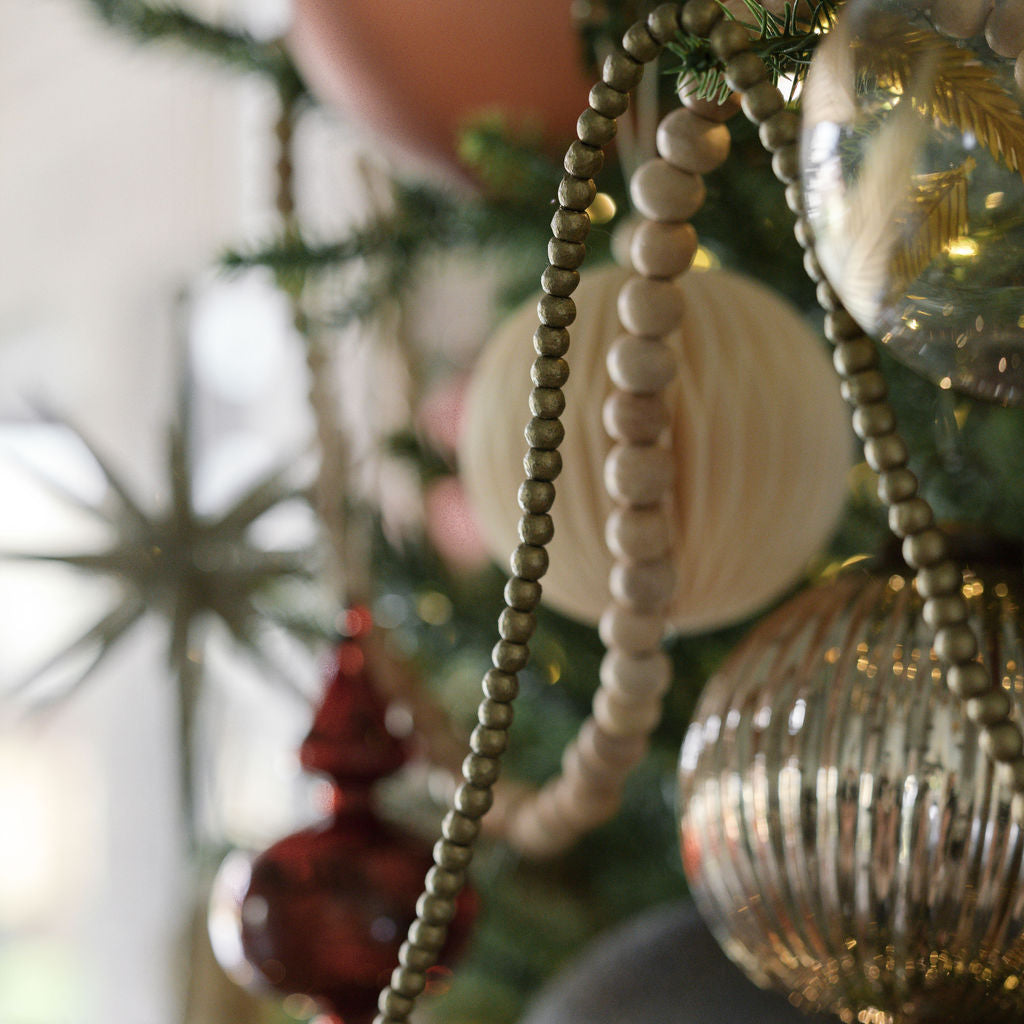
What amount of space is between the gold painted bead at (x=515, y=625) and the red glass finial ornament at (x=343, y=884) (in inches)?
7.0

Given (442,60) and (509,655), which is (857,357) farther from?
(442,60)

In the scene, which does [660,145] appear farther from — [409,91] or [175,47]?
[175,47]

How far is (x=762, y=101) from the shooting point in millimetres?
181

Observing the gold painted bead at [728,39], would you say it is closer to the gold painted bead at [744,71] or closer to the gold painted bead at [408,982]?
the gold painted bead at [744,71]

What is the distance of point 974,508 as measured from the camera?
365 mm

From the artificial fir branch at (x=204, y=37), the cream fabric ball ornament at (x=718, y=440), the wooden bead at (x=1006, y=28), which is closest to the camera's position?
the wooden bead at (x=1006, y=28)

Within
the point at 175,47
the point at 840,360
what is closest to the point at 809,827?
the point at 840,360

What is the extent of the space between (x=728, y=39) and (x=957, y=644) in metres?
0.10

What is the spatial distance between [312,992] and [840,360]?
0.86 ft

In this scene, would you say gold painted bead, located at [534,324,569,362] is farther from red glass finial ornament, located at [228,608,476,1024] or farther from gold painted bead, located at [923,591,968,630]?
red glass finial ornament, located at [228,608,476,1024]

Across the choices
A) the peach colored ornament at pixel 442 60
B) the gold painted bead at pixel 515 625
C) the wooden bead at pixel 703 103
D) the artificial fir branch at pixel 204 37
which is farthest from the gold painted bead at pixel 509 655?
the artificial fir branch at pixel 204 37

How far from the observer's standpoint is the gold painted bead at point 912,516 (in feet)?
0.59

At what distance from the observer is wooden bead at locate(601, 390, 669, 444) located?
21 cm

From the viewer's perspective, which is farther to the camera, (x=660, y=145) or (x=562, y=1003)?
(x=562, y=1003)
